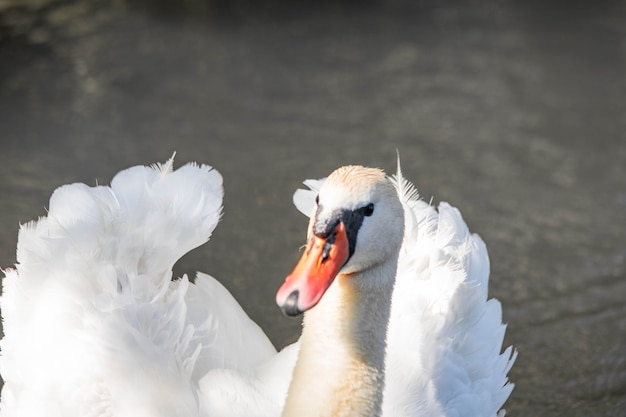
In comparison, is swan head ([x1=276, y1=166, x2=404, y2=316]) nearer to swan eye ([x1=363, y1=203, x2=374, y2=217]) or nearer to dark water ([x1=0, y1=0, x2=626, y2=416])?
swan eye ([x1=363, y1=203, x2=374, y2=217])

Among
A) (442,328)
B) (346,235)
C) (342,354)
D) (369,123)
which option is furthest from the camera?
(369,123)

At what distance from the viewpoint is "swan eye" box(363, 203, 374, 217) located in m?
2.62

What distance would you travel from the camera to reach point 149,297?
10.7 ft

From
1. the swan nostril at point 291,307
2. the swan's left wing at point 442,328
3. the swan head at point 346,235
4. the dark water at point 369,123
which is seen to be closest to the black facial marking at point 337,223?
the swan head at point 346,235

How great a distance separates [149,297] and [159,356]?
22 cm

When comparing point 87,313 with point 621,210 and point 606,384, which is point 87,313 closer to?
point 606,384

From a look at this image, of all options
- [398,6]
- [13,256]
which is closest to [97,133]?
[13,256]

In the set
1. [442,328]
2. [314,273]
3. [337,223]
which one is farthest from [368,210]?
[442,328]

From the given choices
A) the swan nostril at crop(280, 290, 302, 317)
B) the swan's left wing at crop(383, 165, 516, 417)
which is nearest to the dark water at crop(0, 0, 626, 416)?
the swan's left wing at crop(383, 165, 516, 417)

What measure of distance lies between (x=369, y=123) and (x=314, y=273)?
402cm

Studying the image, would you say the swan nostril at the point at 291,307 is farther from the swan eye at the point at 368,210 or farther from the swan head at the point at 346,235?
the swan eye at the point at 368,210

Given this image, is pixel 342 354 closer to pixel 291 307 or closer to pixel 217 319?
pixel 291 307

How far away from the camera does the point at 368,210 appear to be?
2637 millimetres

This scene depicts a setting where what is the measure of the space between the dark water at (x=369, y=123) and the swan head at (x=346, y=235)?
1.97 m
